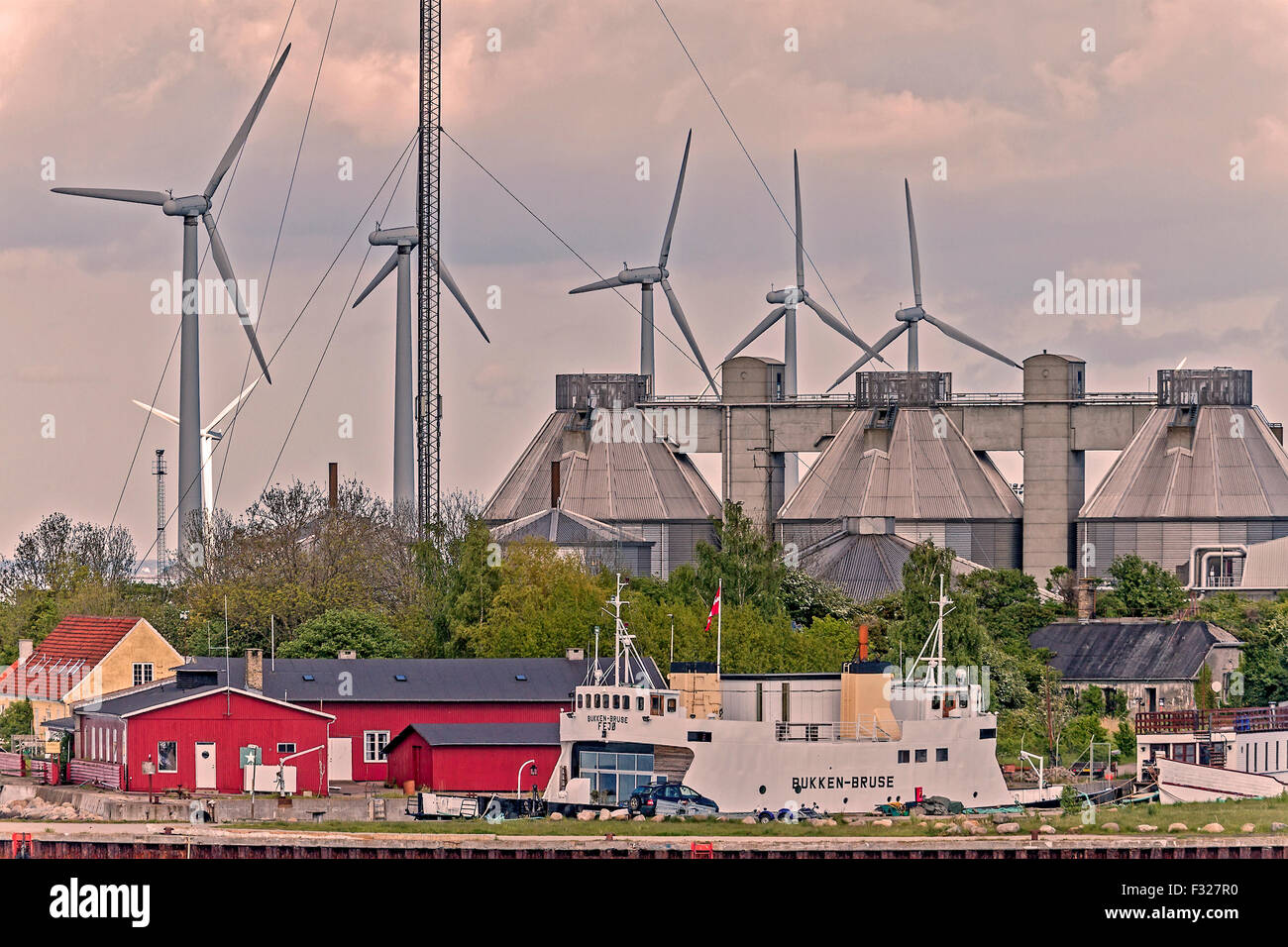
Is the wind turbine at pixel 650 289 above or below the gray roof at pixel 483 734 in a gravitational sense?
above

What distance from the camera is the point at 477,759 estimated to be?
8575 cm

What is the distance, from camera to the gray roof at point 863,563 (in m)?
150

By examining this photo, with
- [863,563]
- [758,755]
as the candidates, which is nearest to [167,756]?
[758,755]

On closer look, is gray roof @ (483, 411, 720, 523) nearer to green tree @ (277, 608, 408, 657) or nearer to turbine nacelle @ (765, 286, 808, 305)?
turbine nacelle @ (765, 286, 808, 305)

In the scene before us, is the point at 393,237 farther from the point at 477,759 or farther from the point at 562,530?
the point at 477,759

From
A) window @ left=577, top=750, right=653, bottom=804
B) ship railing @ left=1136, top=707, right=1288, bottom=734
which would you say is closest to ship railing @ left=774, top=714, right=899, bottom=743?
window @ left=577, top=750, right=653, bottom=804

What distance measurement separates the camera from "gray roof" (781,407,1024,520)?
168500 millimetres

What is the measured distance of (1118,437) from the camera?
553ft

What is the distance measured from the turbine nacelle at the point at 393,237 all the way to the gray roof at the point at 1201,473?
46.7 metres

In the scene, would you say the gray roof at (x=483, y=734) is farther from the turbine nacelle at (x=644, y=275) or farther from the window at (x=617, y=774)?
the turbine nacelle at (x=644, y=275)

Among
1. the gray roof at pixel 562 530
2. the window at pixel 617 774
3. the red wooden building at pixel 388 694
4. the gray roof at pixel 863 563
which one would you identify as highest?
the gray roof at pixel 562 530

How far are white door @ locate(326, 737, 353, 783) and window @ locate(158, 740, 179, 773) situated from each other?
5189 millimetres

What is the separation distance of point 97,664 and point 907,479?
81.0m

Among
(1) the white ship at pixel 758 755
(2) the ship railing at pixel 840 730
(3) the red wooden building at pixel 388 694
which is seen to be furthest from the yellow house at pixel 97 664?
(2) the ship railing at pixel 840 730
